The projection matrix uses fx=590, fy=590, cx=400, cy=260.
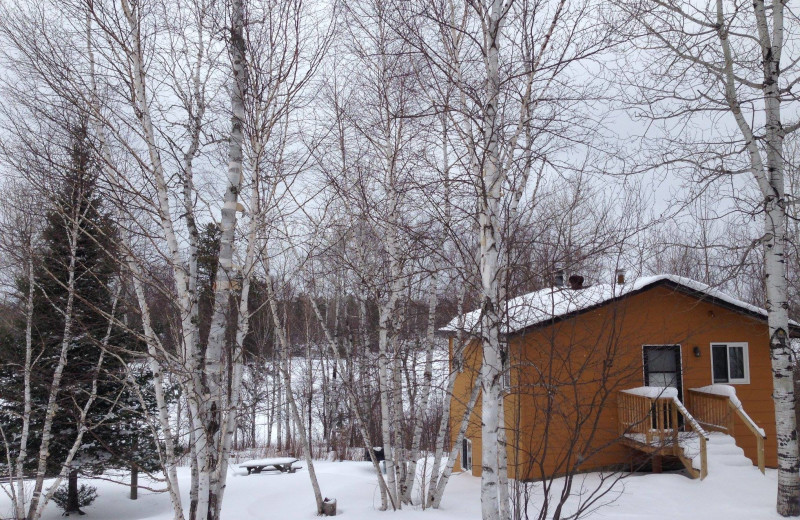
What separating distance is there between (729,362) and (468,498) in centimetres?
655

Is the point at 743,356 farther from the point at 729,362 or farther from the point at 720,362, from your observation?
the point at 720,362

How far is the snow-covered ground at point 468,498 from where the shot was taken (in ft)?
27.9

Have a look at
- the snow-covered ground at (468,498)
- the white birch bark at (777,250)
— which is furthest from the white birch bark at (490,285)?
the white birch bark at (777,250)

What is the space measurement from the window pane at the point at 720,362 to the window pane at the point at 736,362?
0.31 feet

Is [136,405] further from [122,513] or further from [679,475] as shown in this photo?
[679,475]

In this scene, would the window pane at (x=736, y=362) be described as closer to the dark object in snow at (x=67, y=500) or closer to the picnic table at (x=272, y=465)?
the picnic table at (x=272, y=465)

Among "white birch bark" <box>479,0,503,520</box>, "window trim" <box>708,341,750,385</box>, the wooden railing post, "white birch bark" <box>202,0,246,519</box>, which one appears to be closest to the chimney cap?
"white birch bark" <box>479,0,503,520</box>

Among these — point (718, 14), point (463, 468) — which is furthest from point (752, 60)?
point (463, 468)

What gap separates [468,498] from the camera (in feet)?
33.4

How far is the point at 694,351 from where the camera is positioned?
39.9 ft

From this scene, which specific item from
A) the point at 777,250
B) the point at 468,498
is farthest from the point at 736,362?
the point at 468,498

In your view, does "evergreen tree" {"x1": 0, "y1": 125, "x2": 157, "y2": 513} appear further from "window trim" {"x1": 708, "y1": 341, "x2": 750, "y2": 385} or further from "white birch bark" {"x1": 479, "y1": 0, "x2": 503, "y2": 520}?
"window trim" {"x1": 708, "y1": 341, "x2": 750, "y2": 385}

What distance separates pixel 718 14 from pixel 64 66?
7794mm

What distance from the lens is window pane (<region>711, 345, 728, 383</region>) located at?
41.1 ft
